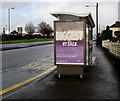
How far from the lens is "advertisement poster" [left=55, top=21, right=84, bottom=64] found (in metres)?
6.20

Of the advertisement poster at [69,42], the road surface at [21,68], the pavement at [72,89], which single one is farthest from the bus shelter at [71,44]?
the road surface at [21,68]

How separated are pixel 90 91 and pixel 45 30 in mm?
95016

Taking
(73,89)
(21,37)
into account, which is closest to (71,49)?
(73,89)

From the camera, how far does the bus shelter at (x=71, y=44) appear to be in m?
6.18

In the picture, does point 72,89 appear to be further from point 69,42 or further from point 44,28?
point 44,28

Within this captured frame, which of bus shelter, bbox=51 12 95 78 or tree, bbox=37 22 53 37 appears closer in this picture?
bus shelter, bbox=51 12 95 78

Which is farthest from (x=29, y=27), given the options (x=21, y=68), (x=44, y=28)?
(x=21, y=68)

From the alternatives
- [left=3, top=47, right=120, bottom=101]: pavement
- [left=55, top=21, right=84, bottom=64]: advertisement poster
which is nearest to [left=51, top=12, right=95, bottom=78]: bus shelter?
[left=55, top=21, right=84, bottom=64]: advertisement poster

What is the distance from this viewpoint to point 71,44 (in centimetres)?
628

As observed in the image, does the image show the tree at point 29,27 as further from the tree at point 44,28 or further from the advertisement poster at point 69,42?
the advertisement poster at point 69,42

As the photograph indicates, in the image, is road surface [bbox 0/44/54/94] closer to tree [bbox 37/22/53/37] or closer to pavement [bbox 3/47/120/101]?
pavement [bbox 3/47/120/101]

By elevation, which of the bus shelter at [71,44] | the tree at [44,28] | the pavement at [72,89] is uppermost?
the tree at [44,28]

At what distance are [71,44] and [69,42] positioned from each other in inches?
4.0

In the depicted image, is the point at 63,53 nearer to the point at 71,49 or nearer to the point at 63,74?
the point at 71,49
